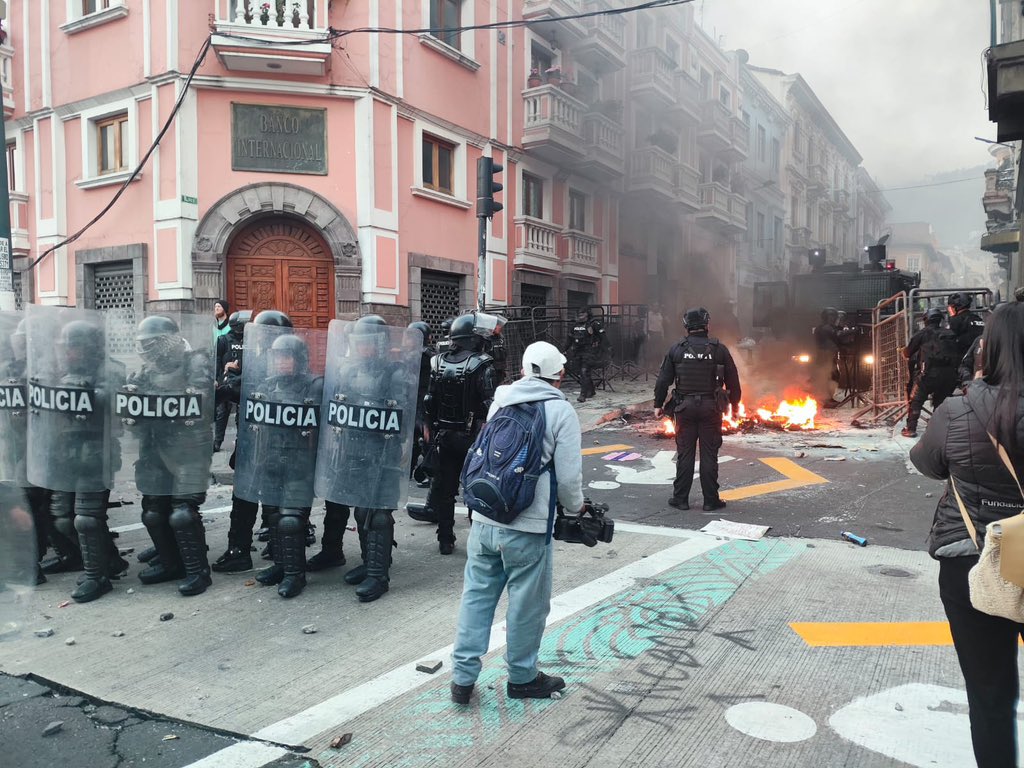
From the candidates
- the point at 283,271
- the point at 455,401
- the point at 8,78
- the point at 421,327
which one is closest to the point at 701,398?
the point at 455,401

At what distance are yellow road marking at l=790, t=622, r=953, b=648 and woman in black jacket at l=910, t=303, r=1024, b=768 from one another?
146 cm

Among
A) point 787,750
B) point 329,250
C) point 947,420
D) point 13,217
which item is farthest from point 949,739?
point 13,217

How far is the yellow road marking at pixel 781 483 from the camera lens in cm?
739

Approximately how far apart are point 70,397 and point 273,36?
995 centimetres

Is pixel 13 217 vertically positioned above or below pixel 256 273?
above

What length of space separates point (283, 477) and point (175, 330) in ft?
3.57

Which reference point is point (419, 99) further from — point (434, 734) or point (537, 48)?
point (434, 734)

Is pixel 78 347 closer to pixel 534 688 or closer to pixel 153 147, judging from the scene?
pixel 534 688

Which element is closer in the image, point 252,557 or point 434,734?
point 434,734

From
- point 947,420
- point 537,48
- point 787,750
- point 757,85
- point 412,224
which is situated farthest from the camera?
point 757,85

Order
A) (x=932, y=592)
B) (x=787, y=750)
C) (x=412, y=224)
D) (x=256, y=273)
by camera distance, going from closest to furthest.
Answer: (x=787, y=750) → (x=932, y=592) → (x=256, y=273) → (x=412, y=224)

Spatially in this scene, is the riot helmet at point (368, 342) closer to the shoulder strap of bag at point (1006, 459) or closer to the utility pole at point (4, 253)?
the shoulder strap of bag at point (1006, 459)

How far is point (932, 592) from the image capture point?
4.45 meters

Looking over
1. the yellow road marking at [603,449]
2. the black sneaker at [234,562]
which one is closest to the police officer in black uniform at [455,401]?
the black sneaker at [234,562]
